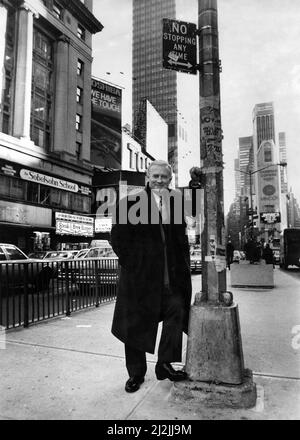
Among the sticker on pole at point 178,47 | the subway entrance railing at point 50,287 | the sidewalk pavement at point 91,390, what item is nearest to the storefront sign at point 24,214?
the subway entrance railing at point 50,287

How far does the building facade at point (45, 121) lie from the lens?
1091 inches

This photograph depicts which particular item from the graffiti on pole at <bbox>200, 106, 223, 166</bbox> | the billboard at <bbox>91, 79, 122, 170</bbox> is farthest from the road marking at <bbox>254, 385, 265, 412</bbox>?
the billboard at <bbox>91, 79, 122, 170</bbox>

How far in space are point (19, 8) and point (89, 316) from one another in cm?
3028

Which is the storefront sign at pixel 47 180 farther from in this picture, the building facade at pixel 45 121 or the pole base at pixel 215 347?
the pole base at pixel 215 347

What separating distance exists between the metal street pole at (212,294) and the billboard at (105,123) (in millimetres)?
38487

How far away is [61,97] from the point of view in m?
33.8

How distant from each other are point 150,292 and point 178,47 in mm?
2442

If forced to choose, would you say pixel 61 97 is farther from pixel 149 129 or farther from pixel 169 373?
pixel 149 129

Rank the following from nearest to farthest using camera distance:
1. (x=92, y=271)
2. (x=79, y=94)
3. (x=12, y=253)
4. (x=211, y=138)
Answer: (x=211, y=138) < (x=92, y=271) < (x=12, y=253) < (x=79, y=94)

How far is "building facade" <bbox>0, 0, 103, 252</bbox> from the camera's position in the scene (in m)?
27.7

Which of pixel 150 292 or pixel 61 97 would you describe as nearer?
pixel 150 292

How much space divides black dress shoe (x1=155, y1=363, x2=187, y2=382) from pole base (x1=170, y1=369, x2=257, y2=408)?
71 mm

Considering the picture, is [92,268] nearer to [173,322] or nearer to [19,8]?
[173,322]

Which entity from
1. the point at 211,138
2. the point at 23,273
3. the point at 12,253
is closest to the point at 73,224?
the point at 12,253
